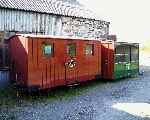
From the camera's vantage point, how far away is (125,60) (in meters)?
19.8

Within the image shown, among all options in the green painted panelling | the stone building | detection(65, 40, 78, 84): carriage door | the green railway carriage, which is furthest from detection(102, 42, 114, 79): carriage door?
the stone building

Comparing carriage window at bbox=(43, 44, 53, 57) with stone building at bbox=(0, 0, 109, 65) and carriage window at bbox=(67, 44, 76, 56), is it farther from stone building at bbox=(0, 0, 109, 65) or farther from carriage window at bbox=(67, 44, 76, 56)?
stone building at bbox=(0, 0, 109, 65)

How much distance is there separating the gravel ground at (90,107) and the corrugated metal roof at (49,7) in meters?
6.36

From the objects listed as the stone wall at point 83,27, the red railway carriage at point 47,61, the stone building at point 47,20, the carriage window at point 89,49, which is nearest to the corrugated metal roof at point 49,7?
the stone building at point 47,20

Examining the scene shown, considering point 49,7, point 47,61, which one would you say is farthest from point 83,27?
point 47,61

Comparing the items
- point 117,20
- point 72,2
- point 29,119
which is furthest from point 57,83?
point 117,20

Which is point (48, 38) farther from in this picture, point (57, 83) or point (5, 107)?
point (5, 107)

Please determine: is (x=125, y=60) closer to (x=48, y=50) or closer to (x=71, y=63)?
(x=71, y=63)

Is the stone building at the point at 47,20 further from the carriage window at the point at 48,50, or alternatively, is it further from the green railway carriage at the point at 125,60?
the green railway carriage at the point at 125,60

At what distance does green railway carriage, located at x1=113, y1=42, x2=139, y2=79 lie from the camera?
61.9 feet

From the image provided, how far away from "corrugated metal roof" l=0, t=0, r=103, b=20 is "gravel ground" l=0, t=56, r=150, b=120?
6356 mm

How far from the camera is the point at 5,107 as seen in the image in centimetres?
1223

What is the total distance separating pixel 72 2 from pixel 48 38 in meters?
12.8

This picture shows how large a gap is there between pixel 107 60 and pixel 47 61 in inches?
223
